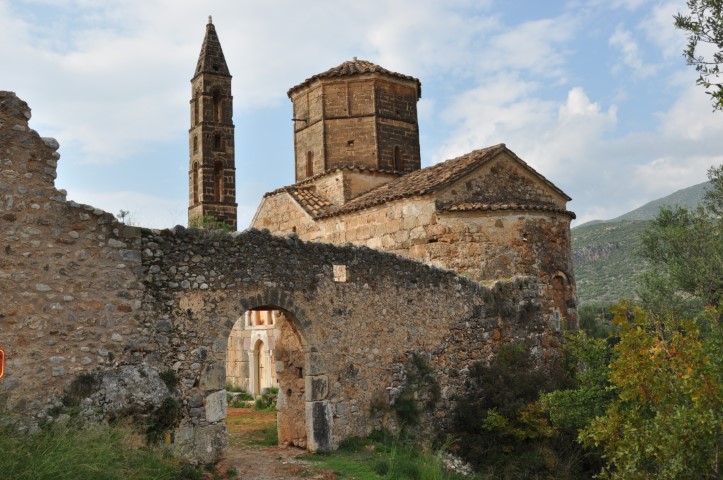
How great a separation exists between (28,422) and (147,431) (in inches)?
48.7

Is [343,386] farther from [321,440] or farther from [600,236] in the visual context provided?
[600,236]

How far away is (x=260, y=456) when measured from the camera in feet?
29.5

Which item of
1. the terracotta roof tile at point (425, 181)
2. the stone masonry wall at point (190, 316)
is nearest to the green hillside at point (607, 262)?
the terracotta roof tile at point (425, 181)

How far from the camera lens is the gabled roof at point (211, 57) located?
19.9 m

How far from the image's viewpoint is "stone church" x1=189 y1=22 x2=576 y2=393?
510 inches

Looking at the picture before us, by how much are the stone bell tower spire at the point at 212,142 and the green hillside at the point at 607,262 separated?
60.8 feet

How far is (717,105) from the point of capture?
6781 mm

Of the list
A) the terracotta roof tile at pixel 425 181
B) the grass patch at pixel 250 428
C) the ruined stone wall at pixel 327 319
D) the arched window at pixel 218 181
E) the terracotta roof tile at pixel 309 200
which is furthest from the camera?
the arched window at pixel 218 181

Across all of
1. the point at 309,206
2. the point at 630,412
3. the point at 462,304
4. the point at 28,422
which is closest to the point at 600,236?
the point at 309,206

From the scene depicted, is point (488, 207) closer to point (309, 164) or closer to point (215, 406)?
point (215, 406)

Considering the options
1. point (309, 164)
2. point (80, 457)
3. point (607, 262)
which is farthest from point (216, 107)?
point (607, 262)

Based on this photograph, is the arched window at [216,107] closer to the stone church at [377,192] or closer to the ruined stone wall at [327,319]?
the stone church at [377,192]

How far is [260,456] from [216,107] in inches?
533

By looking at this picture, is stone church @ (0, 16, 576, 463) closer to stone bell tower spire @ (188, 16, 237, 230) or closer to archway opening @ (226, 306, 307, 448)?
archway opening @ (226, 306, 307, 448)
